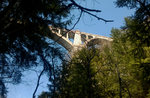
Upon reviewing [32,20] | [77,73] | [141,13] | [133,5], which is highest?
[133,5]

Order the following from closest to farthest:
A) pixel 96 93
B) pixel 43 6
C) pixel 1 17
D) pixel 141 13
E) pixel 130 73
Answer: pixel 1 17 → pixel 43 6 → pixel 141 13 → pixel 96 93 → pixel 130 73

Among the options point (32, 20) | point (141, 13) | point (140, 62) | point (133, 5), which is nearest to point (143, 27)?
point (141, 13)

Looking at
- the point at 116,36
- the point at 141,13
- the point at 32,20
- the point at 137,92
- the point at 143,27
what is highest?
the point at 116,36

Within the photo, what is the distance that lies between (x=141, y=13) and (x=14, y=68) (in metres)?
5.76

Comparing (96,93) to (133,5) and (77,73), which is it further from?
(133,5)

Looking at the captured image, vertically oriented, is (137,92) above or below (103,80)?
below

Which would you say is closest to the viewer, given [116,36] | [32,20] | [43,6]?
[43,6]

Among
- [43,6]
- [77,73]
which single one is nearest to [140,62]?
[77,73]

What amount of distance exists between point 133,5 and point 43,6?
15.4ft

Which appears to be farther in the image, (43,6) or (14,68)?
(14,68)

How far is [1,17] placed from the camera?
6.42 feet

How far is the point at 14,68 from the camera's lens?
3.55m

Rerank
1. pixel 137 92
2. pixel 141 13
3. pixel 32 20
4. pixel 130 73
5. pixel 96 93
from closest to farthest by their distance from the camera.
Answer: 1. pixel 32 20
2. pixel 141 13
3. pixel 96 93
4. pixel 137 92
5. pixel 130 73

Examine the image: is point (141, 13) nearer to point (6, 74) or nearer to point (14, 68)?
point (14, 68)
